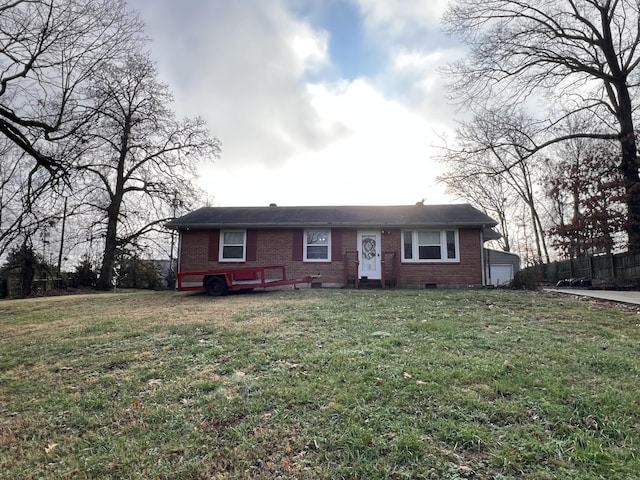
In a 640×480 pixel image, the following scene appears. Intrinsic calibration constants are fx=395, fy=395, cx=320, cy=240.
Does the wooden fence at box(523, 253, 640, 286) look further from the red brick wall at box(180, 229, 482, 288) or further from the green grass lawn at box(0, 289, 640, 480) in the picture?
the green grass lawn at box(0, 289, 640, 480)

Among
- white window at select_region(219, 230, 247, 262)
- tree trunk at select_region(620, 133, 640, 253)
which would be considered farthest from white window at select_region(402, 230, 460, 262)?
white window at select_region(219, 230, 247, 262)

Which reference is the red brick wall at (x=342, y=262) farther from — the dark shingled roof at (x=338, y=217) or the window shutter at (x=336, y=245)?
the dark shingled roof at (x=338, y=217)

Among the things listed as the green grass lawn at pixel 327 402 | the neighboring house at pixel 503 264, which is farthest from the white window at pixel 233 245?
the neighboring house at pixel 503 264

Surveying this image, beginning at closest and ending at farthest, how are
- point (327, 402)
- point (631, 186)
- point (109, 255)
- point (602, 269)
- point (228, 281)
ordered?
point (327, 402)
point (228, 281)
point (631, 186)
point (602, 269)
point (109, 255)

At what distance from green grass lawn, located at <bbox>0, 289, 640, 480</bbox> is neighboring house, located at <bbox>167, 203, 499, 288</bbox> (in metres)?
8.81

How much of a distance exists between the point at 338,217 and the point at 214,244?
210 inches

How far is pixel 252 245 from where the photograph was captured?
16.4 meters

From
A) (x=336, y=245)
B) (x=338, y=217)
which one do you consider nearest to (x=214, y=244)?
(x=336, y=245)

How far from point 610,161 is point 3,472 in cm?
2024

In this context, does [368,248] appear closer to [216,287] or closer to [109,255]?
[216,287]

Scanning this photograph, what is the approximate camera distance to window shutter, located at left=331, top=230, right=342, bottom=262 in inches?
637

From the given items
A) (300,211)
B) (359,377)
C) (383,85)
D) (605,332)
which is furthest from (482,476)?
(300,211)

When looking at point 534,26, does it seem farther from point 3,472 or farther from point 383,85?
point 3,472

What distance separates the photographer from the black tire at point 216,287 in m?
13.5
